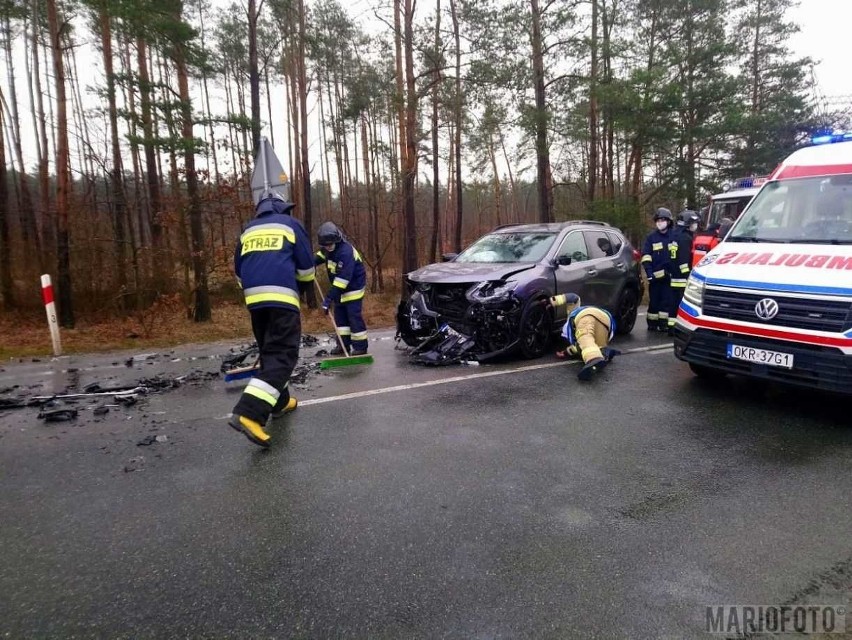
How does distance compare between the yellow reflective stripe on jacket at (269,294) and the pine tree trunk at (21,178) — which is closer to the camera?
the yellow reflective stripe on jacket at (269,294)

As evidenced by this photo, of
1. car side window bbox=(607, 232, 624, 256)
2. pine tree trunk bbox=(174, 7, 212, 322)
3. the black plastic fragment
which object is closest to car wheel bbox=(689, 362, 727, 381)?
car side window bbox=(607, 232, 624, 256)

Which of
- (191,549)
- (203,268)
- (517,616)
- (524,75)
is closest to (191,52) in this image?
(203,268)

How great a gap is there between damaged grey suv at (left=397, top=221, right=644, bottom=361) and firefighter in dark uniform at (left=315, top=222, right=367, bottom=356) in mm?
624

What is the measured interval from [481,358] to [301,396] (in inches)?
92.4

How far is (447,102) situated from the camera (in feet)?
51.3

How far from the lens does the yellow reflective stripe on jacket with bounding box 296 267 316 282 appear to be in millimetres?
4414

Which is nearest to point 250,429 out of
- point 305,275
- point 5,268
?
point 305,275

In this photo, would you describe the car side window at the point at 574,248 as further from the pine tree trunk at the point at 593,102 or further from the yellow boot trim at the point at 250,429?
the pine tree trunk at the point at 593,102

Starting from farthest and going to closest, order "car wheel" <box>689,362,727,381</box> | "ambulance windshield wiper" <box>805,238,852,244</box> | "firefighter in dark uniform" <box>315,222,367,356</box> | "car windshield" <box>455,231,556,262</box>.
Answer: "car windshield" <box>455,231,556,262</box>
"firefighter in dark uniform" <box>315,222,367,356</box>
"car wheel" <box>689,362,727,381</box>
"ambulance windshield wiper" <box>805,238,852,244</box>

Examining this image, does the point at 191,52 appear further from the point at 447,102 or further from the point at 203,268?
the point at 447,102

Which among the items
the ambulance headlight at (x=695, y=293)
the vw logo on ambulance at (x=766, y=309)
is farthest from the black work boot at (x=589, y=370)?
the vw logo on ambulance at (x=766, y=309)

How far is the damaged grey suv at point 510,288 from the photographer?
6.51m

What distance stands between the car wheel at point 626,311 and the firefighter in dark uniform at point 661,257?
35 cm

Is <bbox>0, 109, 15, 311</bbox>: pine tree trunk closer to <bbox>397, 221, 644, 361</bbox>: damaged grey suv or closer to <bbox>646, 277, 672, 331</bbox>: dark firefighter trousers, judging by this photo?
<bbox>397, 221, 644, 361</bbox>: damaged grey suv
